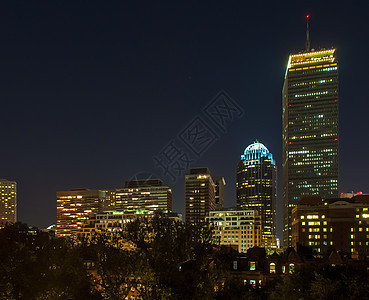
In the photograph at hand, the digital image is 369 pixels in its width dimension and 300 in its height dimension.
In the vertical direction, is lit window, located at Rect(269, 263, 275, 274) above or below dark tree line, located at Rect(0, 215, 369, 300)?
below

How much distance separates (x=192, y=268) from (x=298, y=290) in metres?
23.5

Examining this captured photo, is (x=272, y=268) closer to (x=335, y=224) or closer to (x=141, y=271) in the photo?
(x=141, y=271)

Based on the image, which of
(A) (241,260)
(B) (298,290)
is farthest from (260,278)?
(B) (298,290)

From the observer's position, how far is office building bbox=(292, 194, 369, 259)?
16900 centimetres

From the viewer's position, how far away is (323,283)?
4512 cm

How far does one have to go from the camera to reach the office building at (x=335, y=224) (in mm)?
169000

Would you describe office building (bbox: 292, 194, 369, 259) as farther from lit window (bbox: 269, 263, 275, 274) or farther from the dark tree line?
the dark tree line

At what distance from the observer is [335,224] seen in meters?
174

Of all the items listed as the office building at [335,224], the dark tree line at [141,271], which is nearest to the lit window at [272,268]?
the dark tree line at [141,271]

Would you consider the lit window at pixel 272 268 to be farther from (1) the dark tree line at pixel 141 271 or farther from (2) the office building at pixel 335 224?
(2) the office building at pixel 335 224

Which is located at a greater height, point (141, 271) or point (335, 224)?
point (141, 271)

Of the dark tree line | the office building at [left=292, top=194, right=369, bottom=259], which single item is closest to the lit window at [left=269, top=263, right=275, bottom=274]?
the dark tree line

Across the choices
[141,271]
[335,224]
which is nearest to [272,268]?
[141,271]

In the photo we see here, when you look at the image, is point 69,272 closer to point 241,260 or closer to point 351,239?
point 241,260
